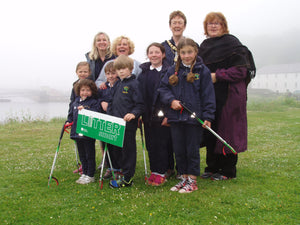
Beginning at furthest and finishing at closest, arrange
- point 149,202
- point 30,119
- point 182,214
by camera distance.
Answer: point 30,119
point 149,202
point 182,214

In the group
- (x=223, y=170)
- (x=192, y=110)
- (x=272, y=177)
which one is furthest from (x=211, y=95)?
(x=272, y=177)

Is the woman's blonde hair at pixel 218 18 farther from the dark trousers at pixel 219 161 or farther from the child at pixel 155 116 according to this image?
the dark trousers at pixel 219 161

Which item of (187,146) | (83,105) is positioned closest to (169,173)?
(187,146)

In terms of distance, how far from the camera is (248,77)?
5145 mm

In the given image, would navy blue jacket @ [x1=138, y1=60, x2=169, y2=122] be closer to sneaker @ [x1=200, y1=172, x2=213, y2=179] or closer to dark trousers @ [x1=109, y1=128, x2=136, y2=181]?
dark trousers @ [x1=109, y1=128, x2=136, y2=181]

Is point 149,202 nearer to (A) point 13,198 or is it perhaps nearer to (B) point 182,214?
(B) point 182,214

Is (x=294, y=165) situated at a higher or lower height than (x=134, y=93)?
lower

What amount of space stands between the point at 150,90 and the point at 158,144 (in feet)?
3.18

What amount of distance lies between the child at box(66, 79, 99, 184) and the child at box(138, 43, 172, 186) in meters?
0.97

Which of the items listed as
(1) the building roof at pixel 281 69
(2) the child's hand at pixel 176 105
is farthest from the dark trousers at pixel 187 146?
(1) the building roof at pixel 281 69

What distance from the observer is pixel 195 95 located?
4.49 metres

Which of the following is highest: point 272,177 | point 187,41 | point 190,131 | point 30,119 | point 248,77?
point 187,41

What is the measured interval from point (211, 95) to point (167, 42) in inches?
61.4

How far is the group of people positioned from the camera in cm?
452
